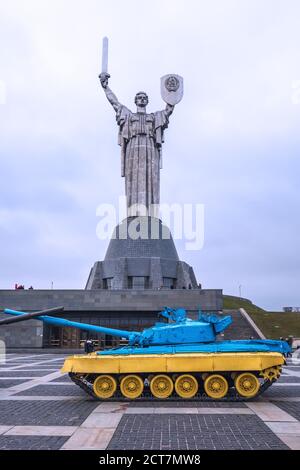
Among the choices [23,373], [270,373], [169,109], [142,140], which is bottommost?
[23,373]

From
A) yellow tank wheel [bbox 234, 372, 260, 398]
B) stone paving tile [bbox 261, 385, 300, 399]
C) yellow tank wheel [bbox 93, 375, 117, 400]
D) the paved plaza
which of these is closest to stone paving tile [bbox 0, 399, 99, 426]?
the paved plaza

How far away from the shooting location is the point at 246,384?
1136 cm

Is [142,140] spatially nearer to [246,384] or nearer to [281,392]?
[281,392]

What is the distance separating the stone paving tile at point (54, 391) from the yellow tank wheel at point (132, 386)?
1.53m

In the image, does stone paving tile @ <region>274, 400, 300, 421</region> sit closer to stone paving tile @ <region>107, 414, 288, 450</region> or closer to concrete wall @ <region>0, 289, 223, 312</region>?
stone paving tile @ <region>107, 414, 288, 450</region>

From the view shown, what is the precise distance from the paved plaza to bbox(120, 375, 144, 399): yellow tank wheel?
0.48m

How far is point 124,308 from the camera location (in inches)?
1321

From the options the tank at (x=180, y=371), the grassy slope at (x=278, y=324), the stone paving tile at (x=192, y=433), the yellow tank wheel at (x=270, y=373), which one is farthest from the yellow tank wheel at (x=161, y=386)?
the grassy slope at (x=278, y=324)

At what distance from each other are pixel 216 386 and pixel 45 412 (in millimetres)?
4459

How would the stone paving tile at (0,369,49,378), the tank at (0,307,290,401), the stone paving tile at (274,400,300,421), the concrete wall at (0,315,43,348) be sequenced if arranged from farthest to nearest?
the concrete wall at (0,315,43,348) → the stone paving tile at (0,369,49,378) → the tank at (0,307,290,401) → the stone paving tile at (274,400,300,421)

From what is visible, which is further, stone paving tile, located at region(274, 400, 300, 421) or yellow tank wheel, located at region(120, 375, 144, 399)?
yellow tank wheel, located at region(120, 375, 144, 399)

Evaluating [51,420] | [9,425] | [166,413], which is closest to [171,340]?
[166,413]

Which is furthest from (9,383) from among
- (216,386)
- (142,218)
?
(142,218)

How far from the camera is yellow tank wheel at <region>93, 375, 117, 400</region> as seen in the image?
1148cm
